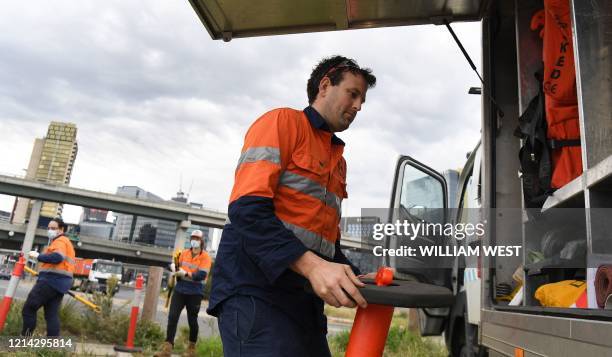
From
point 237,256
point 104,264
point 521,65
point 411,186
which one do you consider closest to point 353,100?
point 237,256

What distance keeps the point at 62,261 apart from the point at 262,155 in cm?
548

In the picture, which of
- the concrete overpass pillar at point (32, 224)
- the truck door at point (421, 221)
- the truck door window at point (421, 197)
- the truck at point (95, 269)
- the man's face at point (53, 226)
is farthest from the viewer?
the concrete overpass pillar at point (32, 224)

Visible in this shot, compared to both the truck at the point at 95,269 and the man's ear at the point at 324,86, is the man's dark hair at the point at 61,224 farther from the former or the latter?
the truck at the point at 95,269

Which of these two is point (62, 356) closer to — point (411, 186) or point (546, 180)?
point (411, 186)

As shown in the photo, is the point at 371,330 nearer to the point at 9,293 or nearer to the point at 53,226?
the point at 9,293

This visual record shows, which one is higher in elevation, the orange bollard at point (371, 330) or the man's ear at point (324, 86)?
the man's ear at point (324, 86)

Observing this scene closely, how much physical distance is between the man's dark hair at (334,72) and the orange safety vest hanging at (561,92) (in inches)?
37.1

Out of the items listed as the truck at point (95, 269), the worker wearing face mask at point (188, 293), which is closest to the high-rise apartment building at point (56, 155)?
the truck at point (95, 269)

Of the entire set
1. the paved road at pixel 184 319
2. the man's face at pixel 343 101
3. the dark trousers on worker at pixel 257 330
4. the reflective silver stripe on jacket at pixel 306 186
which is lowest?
the paved road at pixel 184 319

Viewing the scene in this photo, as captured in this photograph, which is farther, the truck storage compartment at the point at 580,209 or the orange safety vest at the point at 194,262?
the orange safety vest at the point at 194,262

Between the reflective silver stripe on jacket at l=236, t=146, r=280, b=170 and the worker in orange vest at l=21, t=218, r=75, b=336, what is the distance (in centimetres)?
537

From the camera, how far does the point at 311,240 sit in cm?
172

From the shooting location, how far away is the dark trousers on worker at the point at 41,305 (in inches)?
229

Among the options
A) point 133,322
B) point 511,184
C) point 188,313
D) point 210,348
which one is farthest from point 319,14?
point 133,322
